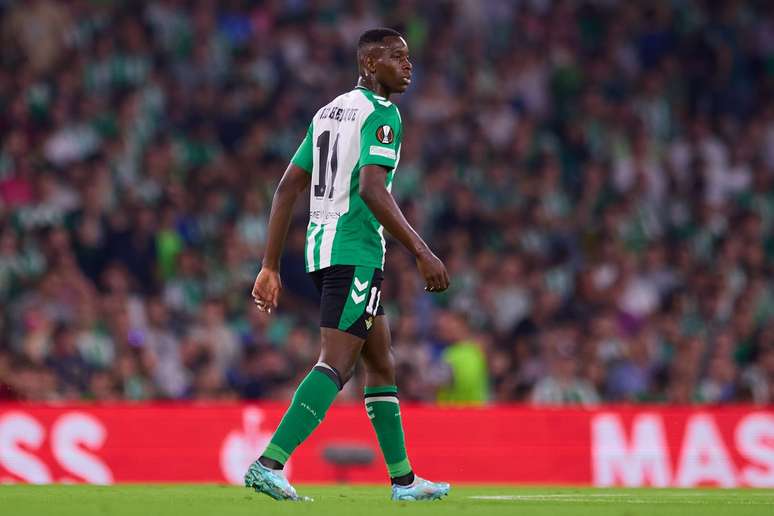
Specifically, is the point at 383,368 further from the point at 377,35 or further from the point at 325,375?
the point at 377,35

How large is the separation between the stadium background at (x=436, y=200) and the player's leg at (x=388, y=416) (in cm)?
486

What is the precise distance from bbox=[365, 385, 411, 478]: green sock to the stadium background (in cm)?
486

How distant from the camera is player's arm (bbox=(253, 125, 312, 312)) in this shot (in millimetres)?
7539

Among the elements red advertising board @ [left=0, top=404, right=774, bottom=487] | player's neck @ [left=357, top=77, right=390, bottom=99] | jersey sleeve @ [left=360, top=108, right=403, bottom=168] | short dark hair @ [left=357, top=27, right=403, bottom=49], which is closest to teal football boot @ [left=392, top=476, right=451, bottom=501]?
jersey sleeve @ [left=360, top=108, right=403, bottom=168]

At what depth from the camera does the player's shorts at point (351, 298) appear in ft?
23.8

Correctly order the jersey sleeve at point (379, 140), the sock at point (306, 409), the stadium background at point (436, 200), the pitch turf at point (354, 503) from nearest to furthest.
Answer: the pitch turf at point (354, 503) < the sock at point (306, 409) < the jersey sleeve at point (379, 140) < the stadium background at point (436, 200)

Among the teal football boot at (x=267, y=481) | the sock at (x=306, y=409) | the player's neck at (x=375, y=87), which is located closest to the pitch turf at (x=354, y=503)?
the teal football boot at (x=267, y=481)

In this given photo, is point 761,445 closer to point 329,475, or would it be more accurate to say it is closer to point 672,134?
point 329,475

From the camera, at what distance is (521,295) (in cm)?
1584

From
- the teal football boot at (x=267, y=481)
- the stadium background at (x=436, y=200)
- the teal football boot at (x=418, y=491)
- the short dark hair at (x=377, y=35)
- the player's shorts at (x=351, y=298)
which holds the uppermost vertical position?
the stadium background at (x=436, y=200)

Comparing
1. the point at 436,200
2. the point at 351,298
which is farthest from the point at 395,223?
the point at 436,200

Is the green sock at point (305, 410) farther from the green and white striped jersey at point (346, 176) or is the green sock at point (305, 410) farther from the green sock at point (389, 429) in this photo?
the green and white striped jersey at point (346, 176)

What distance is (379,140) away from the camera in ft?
23.9

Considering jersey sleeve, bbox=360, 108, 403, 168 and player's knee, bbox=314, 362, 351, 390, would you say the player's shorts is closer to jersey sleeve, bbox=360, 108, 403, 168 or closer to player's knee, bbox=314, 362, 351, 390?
player's knee, bbox=314, 362, 351, 390
